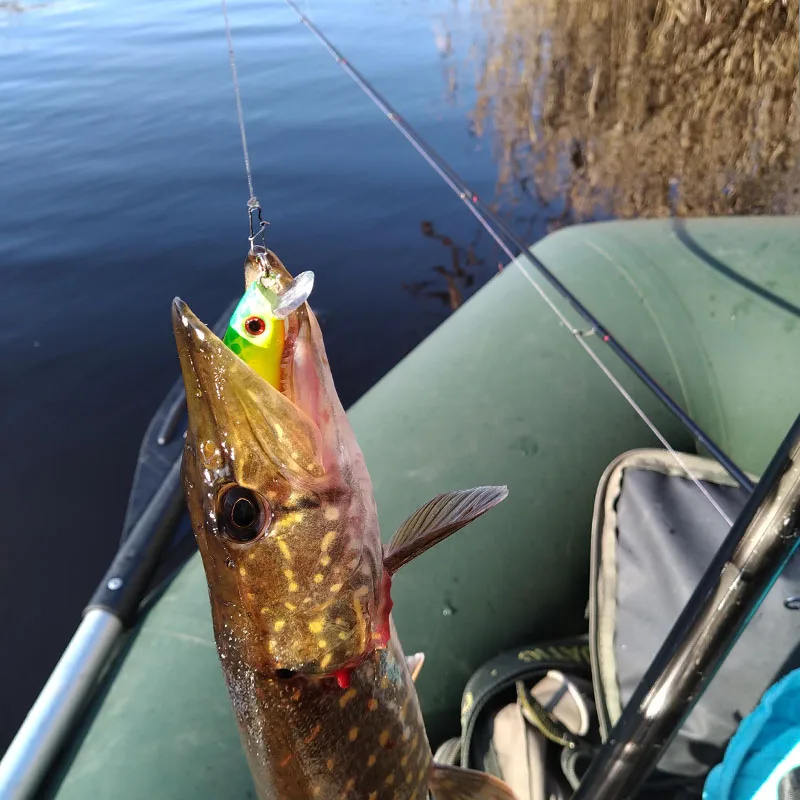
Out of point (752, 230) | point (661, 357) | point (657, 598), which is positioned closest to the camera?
point (657, 598)

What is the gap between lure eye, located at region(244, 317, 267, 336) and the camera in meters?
0.83

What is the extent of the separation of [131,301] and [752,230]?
397cm

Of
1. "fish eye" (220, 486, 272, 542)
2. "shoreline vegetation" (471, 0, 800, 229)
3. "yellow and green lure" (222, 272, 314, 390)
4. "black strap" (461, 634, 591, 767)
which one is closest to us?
"yellow and green lure" (222, 272, 314, 390)

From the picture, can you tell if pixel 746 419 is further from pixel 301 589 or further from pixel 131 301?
pixel 131 301

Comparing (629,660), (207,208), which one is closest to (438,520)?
(629,660)

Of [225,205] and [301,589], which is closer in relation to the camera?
[301,589]

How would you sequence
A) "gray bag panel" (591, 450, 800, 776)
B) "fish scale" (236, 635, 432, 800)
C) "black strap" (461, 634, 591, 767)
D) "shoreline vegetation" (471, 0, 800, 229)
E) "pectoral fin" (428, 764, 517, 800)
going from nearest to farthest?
"fish scale" (236, 635, 432, 800) < "pectoral fin" (428, 764, 517, 800) < "gray bag panel" (591, 450, 800, 776) < "black strap" (461, 634, 591, 767) < "shoreline vegetation" (471, 0, 800, 229)

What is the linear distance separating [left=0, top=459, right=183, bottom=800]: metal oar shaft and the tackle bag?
0.91 metres

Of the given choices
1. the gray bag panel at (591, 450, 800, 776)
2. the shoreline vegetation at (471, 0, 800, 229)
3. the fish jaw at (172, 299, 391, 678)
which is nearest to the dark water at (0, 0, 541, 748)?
the shoreline vegetation at (471, 0, 800, 229)

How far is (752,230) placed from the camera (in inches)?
99.7

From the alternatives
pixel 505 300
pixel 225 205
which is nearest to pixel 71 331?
pixel 225 205

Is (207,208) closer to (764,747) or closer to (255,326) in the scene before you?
(255,326)

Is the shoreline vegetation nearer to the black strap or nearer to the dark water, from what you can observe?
the dark water

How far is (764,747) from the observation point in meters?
1.12
